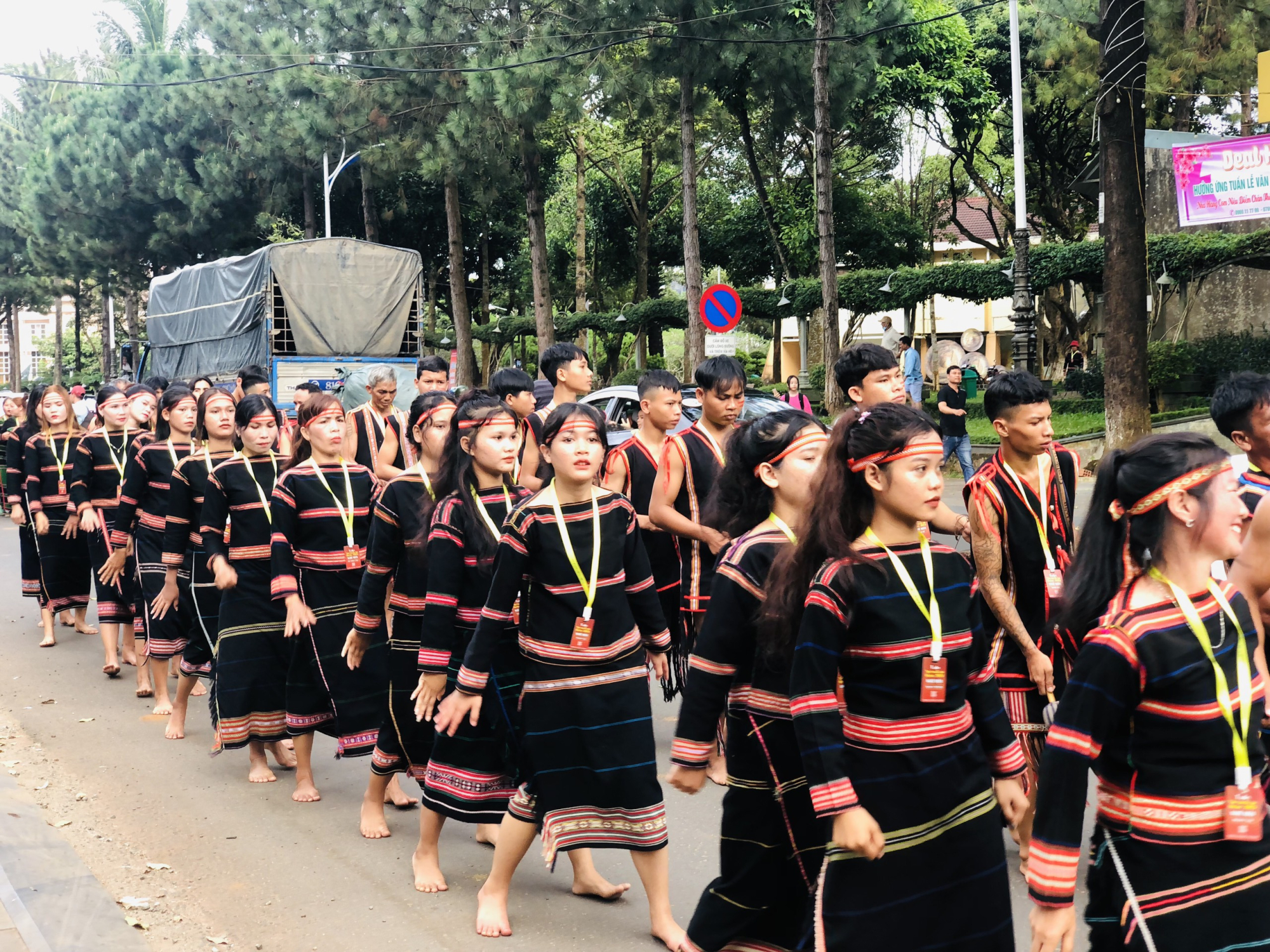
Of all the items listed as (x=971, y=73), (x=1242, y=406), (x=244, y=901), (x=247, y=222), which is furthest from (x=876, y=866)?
(x=247, y=222)

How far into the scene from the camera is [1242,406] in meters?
3.86

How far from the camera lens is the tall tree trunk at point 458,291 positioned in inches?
1170

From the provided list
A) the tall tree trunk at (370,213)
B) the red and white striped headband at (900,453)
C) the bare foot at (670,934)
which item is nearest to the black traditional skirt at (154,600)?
the bare foot at (670,934)

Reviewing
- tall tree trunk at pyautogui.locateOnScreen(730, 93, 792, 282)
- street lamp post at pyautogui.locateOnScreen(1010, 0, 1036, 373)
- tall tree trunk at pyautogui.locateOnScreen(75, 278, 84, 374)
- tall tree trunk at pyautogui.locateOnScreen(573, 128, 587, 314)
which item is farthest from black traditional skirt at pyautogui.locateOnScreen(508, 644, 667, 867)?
tall tree trunk at pyautogui.locateOnScreen(75, 278, 84, 374)

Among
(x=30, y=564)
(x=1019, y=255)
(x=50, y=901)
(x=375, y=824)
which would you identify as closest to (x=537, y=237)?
(x=1019, y=255)

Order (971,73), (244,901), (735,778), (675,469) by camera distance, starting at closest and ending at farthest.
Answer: (735,778) < (244,901) < (675,469) < (971,73)

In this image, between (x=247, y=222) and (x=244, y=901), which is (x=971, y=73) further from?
(x=244, y=901)

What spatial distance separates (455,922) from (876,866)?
212 cm

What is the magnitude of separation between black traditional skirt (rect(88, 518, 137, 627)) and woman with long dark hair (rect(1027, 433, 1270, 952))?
7.34 metres

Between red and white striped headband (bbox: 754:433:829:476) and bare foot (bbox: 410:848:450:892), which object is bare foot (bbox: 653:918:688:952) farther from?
red and white striped headband (bbox: 754:433:829:476)

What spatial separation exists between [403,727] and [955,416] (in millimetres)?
12142

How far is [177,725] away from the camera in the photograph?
7379 mm

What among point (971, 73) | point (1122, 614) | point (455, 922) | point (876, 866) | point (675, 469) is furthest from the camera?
point (971, 73)

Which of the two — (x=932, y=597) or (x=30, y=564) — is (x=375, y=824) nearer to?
(x=932, y=597)
